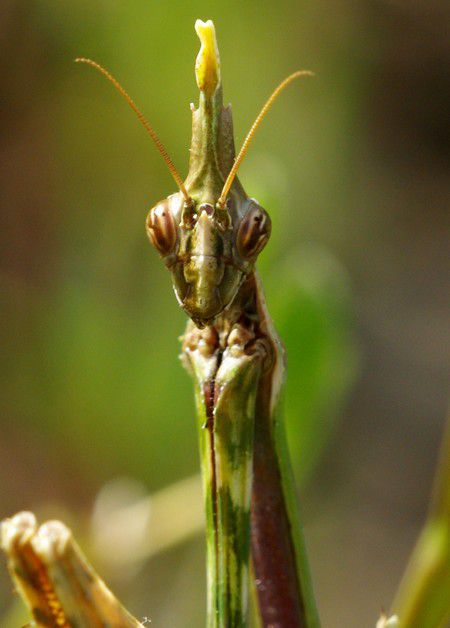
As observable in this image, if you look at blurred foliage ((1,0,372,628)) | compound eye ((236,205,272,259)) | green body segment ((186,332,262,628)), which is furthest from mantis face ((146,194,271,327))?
blurred foliage ((1,0,372,628))

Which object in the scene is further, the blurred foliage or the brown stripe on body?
the blurred foliage

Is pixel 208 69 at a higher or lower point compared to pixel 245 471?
higher

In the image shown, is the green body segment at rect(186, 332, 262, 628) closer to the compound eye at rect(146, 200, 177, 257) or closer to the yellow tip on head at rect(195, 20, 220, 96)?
the compound eye at rect(146, 200, 177, 257)

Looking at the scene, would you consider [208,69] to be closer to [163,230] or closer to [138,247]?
[163,230]

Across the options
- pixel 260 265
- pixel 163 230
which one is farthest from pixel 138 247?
pixel 163 230

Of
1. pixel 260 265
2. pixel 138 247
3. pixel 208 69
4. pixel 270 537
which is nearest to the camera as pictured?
pixel 208 69

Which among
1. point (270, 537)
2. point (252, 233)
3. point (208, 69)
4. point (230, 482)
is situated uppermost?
point (208, 69)

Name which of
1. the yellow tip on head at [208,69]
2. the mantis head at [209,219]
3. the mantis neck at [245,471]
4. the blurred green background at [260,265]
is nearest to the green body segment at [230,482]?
the mantis neck at [245,471]
